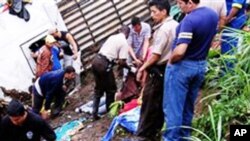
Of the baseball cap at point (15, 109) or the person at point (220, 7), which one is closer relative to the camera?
the baseball cap at point (15, 109)

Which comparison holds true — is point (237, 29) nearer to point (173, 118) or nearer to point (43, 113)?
point (173, 118)

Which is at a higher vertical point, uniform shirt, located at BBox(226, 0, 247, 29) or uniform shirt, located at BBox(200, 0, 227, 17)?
uniform shirt, located at BBox(200, 0, 227, 17)

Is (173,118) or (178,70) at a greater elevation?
(178,70)

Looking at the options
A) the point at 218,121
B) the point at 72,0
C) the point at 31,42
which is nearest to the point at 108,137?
the point at 218,121

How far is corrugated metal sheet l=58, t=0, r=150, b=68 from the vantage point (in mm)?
12453

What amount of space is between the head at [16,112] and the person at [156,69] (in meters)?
1.46

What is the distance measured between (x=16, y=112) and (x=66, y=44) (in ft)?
16.8

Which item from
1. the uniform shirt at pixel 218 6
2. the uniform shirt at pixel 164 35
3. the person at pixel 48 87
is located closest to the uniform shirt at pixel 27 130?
the uniform shirt at pixel 164 35

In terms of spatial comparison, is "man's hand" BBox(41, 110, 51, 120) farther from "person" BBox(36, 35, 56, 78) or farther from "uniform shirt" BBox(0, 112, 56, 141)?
"uniform shirt" BBox(0, 112, 56, 141)

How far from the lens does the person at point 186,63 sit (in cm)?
563

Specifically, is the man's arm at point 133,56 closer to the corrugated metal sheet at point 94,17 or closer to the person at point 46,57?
the person at point 46,57

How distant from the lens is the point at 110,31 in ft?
42.1

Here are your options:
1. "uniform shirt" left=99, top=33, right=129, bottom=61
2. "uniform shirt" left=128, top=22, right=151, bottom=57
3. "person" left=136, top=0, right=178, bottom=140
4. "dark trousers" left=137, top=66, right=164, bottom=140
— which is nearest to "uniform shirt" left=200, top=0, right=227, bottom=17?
"person" left=136, top=0, right=178, bottom=140

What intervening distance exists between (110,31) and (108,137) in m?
5.19
